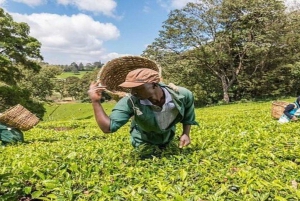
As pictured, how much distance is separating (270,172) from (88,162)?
82.5 inches

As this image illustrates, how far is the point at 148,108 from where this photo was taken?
12.2 ft

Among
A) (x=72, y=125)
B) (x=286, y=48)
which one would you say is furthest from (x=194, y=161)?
(x=286, y=48)

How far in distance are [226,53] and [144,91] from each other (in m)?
31.0

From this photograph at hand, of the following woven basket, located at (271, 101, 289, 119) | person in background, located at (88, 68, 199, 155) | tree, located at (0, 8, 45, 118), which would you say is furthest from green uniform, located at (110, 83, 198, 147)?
tree, located at (0, 8, 45, 118)

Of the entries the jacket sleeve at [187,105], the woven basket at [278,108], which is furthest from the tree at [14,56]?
the jacket sleeve at [187,105]

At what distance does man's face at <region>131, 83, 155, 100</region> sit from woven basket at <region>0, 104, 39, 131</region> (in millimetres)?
5550

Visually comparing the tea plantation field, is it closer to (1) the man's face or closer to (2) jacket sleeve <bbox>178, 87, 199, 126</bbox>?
(2) jacket sleeve <bbox>178, 87, 199, 126</bbox>

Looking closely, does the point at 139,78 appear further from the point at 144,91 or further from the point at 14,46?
the point at 14,46

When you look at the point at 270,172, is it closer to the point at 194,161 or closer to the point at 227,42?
the point at 194,161

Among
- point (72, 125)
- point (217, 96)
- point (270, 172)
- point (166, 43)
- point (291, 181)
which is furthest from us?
point (217, 96)

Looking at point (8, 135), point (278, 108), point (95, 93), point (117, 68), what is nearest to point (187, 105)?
point (95, 93)

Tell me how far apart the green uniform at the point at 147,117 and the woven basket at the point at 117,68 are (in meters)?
0.85

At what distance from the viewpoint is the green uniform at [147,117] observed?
3.70 m

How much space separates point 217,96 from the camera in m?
35.7
